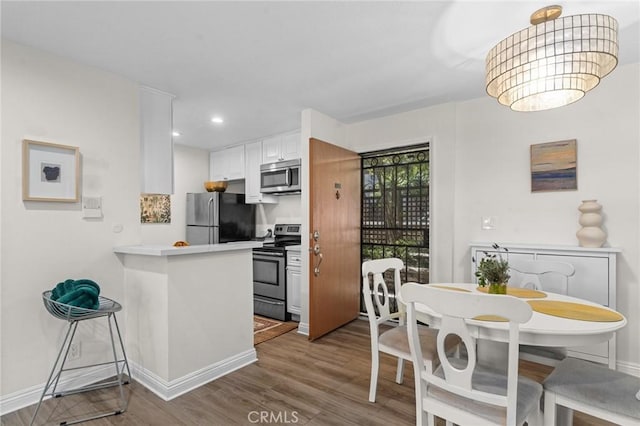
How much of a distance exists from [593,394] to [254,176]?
4166mm

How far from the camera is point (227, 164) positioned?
508cm

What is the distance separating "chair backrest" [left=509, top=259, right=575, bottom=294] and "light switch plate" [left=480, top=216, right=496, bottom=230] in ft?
1.43

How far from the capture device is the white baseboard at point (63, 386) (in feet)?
6.59

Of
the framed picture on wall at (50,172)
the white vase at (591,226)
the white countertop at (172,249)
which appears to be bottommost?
the white countertop at (172,249)

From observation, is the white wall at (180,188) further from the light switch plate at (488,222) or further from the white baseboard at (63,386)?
the light switch plate at (488,222)

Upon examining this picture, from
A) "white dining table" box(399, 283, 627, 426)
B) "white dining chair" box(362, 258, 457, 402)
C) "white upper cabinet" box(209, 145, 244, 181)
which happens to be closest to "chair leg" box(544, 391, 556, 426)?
"white dining table" box(399, 283, 627, 426)

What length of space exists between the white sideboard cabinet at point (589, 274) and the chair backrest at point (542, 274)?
2 centimetres

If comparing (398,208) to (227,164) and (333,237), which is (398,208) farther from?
(227,164)

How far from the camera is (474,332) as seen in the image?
1.50m

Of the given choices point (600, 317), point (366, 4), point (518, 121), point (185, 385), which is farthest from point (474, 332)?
point (518, 121)

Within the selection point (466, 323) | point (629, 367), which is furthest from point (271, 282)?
point (629, 367)

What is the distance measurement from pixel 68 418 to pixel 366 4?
304 cm

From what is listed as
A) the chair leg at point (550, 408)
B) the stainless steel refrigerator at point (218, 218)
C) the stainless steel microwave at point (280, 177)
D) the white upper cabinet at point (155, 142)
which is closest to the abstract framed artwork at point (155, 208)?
the stainless steel refrigerator at point (218, 218)

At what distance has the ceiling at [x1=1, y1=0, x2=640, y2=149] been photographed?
70.4 inches
